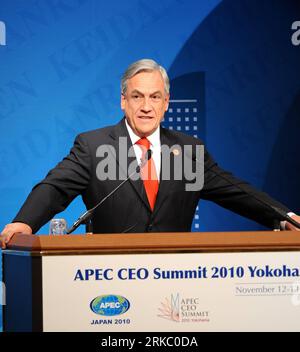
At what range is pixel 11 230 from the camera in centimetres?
226

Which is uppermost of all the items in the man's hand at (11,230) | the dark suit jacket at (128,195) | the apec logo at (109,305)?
the dark suit jacket at (128,195)

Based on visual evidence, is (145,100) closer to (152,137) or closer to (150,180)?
(152,137)

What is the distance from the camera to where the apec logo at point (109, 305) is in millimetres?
1899

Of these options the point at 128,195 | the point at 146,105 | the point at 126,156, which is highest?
the point at 146,105

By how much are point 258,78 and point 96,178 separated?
5.00ft

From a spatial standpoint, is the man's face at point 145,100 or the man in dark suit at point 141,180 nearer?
the man in dark suit at point 141,180

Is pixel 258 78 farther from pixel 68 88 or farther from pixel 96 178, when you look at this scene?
pixel 96 178

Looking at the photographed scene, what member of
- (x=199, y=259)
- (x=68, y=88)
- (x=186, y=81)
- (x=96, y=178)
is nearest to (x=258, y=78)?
(x=186, y=81)

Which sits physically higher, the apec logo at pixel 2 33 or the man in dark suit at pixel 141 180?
the apec logo at pixel 2 33

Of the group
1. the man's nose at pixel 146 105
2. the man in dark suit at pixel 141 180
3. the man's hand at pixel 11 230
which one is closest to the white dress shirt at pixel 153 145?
the man in dark suit at pixel 141 180

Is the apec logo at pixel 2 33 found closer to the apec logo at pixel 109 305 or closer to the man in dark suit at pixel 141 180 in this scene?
the man in dark suit at pixel 141 180

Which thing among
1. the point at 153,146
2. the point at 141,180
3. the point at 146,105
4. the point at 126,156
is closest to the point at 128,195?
the point at 141,180

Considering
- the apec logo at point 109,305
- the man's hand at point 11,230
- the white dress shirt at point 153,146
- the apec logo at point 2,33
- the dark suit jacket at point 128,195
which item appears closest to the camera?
the apec logo at point 109,305

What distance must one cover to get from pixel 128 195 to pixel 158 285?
101cm
